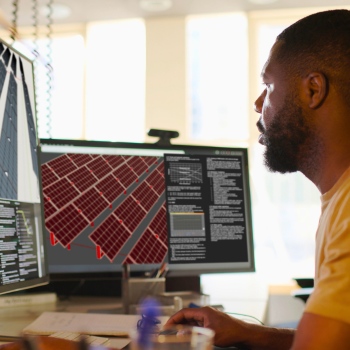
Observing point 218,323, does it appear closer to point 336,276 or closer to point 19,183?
point 336,276

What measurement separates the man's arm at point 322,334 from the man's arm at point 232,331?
32cm

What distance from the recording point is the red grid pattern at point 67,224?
4.67 ft

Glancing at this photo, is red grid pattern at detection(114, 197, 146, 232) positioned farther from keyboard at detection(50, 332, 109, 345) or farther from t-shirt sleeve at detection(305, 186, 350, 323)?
t-shirt sleeve at detection(305, 186, 350, 323)

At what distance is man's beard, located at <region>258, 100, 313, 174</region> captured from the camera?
1.07 meters

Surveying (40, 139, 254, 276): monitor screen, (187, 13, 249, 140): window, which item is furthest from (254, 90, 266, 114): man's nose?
(187, 13, 249, 140): window

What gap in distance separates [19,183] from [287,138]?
621 millimetres

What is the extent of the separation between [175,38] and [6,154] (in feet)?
15.0

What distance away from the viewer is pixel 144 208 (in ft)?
4.92

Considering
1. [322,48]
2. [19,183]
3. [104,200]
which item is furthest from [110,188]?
[322,48]

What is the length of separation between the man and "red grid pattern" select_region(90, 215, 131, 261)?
47 cm

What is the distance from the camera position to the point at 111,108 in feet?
18.2

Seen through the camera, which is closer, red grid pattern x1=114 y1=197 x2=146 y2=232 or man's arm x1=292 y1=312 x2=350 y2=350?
man's arm x1=292 y1=312 x2=350 y2=350

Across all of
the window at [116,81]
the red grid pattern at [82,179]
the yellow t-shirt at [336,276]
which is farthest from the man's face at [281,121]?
the window at [116,81]

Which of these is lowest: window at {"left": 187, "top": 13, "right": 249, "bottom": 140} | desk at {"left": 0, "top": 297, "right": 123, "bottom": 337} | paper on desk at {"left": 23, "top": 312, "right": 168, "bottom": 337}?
desk at {"left": 0, "top": 297, "right": 123, "bottom": 337}
